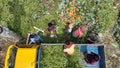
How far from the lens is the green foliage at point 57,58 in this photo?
9.43m

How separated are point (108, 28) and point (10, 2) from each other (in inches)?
167

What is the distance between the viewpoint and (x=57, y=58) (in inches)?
376

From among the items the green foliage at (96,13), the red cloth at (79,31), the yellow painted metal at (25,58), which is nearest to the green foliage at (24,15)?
the green foliage at (96,13)

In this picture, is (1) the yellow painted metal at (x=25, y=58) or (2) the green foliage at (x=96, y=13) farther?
(2) the green foliage at (x=96, y=13)

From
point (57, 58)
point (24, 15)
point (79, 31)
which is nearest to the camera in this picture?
point (57, 58)

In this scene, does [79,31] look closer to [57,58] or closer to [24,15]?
[57,58]

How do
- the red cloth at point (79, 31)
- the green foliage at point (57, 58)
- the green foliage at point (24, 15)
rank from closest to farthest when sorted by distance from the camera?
the green foliage at point (57, 58), the red cloth at point (79, 31), the green foliage at point (24, 15)

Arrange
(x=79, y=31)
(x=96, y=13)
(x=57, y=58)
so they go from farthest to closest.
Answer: (x=96, y=13) < (x=79, y=31) < (x=57, y=58)

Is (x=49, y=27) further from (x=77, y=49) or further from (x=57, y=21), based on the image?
(x=77, y=49)

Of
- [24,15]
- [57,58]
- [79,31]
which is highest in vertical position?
[24,15]

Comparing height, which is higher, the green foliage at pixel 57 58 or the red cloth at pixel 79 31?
the red cloth at pixel 79 31

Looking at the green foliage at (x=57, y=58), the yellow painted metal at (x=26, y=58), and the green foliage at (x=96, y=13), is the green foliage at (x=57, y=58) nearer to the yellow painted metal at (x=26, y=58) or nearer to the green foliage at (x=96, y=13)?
the yellow painted metal at (x=26, y=58)

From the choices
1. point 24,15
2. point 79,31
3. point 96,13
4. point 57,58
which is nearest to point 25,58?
point 57,58

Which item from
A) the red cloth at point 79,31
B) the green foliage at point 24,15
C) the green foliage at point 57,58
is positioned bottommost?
the green foliage at point 57,58
